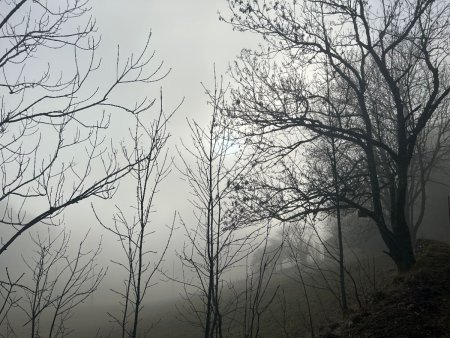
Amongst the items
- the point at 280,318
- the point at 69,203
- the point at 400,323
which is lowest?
the point at 280,318

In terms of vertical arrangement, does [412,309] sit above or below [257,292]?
→ below

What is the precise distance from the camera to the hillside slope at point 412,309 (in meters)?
5.73

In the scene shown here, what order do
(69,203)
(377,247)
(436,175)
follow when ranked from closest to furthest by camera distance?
(69,203) → (377,247) → (436,175)

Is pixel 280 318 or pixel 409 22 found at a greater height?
pixel 409 22

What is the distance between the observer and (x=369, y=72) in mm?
13141

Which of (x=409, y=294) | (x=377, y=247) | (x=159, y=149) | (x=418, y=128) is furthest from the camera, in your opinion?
(x=377, y=247)

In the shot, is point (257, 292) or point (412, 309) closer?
point (257, 292)

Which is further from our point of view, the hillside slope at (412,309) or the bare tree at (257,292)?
the hillside slope at (412,309)

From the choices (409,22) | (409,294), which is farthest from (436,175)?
(409,294)

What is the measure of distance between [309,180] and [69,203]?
774 cm

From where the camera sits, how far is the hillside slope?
5.73 metres

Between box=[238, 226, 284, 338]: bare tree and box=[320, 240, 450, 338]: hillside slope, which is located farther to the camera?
box=[320, 240, 450, 338]: hillside slope

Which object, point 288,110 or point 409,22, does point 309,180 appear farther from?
point 409,22

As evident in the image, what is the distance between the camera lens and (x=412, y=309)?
6.26 meters
